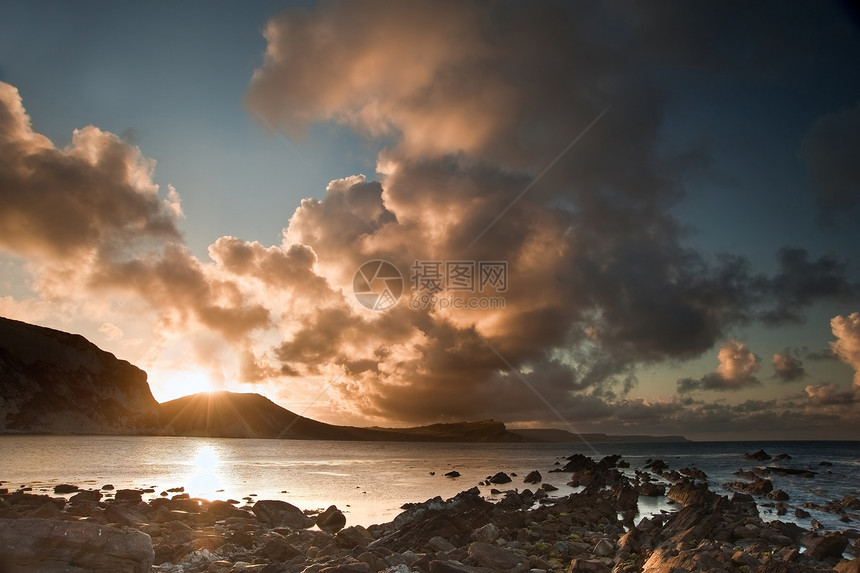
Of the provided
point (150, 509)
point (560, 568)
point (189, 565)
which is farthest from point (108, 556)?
point (150, 509)

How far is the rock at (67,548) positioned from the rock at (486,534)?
45.5 ft

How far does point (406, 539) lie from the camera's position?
22.5 meters

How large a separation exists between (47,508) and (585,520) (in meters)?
30.9

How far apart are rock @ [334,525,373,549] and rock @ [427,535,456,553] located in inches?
127

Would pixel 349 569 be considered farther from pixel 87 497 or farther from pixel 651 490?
pixel 651 490

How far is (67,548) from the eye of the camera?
1417 centimetres

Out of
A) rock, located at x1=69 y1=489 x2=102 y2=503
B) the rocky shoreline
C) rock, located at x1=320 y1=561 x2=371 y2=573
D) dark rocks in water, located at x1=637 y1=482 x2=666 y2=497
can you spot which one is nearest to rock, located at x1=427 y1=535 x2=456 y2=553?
the rocky shoreline

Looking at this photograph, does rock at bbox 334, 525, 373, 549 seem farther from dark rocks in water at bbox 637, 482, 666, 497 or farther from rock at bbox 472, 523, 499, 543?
dark rocks in water at bbox 637, 482, 666, 497

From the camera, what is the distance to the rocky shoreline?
48.2 ft

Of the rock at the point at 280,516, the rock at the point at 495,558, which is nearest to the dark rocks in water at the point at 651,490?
the rock at the point at 280,516

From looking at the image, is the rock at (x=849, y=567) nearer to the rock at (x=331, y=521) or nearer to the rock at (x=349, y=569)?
the rock at (x=349, y=569)

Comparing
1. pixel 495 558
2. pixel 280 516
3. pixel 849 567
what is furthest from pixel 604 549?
pixel 280 516

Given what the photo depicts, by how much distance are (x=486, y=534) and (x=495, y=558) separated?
15.5 ft

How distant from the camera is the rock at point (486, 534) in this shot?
22922mm
